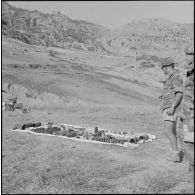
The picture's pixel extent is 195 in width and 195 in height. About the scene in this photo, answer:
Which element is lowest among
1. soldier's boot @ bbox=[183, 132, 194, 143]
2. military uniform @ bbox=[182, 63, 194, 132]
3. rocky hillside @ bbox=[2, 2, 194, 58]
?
soldier's boot @ bbox=[183, 132, 194, 143]

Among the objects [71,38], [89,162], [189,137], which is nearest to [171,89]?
[89,162]

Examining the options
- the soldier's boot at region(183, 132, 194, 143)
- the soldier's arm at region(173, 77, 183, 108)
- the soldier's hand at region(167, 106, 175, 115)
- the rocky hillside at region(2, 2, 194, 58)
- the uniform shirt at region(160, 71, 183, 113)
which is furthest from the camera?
the rocky hillside at region(2, 2, 194, 58)

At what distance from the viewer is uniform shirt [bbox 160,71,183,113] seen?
368 inches

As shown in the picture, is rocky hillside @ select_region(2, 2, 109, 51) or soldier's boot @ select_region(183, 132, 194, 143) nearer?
soldier's boot @ select_region(183, 132, 194, 143)

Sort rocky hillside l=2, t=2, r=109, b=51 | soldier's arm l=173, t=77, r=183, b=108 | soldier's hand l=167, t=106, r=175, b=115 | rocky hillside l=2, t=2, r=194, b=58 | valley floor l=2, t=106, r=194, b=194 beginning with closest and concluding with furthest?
valley floor l=2, t=106, r=194, b=194 < soldier's arm l=173, t=77, r=183, b=108 < soldier's hand l=167, t=106, r=175, b=115 < rocky hillside l=2, t=2, r=109, b=51 < rocky hillside l=2, t=2, r=194, b=58

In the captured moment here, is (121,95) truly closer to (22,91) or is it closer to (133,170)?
(22,91)

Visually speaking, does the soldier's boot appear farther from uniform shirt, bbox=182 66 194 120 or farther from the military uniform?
uniform shirt, bbox=182 66 194 120

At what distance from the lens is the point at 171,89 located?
951 cm

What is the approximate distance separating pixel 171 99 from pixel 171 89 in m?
0.25

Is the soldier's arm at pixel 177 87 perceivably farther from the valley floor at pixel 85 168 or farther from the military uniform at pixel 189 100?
the military uniform at pixel 189 100

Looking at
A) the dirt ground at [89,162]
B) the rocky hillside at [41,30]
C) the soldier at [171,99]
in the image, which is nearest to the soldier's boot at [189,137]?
the dirt ground at [89,162]

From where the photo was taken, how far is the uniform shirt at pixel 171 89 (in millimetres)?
9336

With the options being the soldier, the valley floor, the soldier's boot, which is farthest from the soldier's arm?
the soldier's boot

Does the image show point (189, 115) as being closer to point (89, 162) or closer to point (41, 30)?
point (89, 162)
